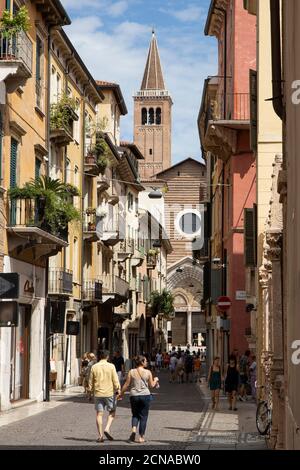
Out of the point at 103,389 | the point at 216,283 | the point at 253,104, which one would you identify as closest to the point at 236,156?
the point at 216,283

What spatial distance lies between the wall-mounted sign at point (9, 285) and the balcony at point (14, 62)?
16.3 feet

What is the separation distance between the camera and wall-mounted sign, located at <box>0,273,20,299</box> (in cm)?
2136

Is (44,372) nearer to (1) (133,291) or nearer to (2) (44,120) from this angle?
(2) (44,120)

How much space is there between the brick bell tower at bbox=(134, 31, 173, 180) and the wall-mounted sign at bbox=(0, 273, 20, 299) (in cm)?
13682

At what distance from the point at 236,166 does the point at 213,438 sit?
702 inches

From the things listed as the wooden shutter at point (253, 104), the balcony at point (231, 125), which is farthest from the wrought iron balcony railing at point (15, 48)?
the balcony at point (231, 125)

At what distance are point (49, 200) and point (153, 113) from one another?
136001mm

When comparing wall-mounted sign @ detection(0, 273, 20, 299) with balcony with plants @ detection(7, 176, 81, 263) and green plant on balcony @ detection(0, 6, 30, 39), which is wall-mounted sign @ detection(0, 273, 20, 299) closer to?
balcony with plants @ detection(7, 176, 81, 263)

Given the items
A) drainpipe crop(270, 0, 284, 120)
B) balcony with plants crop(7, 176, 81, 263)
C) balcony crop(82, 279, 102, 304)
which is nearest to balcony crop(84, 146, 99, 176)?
balcony crop(82, 279, 102, 304)

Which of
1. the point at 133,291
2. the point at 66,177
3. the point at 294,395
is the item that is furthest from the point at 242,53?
the point at 133,291

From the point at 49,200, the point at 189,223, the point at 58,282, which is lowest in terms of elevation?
the point at 58,282

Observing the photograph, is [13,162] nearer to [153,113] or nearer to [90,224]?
[90,224]

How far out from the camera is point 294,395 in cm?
1035

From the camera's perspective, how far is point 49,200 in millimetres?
26609
